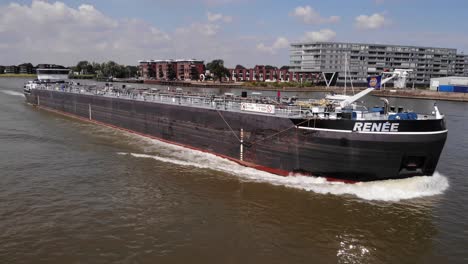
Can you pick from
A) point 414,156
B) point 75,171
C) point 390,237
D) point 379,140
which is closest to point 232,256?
point 390,237

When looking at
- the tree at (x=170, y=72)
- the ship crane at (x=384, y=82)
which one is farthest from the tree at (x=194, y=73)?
the ship crane at (x=384, y=82)

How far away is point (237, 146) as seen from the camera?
23.6 metres

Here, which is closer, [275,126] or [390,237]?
[390,237]

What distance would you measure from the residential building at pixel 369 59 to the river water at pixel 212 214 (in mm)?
124083

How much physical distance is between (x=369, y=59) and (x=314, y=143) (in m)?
140

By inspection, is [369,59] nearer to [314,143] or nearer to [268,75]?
[268,75]

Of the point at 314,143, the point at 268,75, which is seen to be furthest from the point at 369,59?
the point at 314,143

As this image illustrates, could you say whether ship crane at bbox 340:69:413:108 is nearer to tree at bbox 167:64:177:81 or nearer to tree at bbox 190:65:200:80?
tree at bbox 190:65:200:80

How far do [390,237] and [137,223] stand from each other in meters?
10.7

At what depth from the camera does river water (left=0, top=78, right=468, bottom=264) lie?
1273cm

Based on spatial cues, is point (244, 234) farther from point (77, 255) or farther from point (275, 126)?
point (275, 126)

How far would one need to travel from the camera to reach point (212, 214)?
1585cm

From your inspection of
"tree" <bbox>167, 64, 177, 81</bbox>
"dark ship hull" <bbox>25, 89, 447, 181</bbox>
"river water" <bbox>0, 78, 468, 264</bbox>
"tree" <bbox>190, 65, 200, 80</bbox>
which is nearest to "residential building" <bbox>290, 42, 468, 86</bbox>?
"tree" <bbox>190, 65, 200, 80</bbox>

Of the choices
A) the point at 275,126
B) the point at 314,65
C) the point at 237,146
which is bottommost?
the point at 237,146
